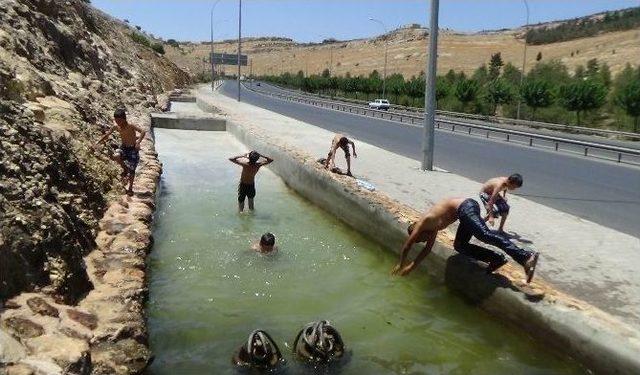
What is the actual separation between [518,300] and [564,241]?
2.70 m

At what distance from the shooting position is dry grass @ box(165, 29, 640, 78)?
79.9 metres

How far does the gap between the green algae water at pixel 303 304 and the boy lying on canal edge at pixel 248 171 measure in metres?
0.44

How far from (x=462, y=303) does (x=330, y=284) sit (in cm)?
208

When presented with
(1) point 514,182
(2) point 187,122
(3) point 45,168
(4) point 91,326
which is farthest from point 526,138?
(4) point 91,326

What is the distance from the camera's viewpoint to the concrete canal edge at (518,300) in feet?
18.5

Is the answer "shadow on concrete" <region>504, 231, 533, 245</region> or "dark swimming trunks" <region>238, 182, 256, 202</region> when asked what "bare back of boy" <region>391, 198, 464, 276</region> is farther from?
"dark swimming trunks" <region>238, 182, 256, 202</region>

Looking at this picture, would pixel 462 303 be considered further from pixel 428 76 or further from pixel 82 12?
pixel 82 12

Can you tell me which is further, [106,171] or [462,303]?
[106,171]

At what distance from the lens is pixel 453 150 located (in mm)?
23203

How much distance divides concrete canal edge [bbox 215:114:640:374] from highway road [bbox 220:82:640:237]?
156 inches

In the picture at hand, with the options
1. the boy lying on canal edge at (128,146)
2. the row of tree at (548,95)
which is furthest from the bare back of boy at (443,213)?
the row of tree at (548,95)

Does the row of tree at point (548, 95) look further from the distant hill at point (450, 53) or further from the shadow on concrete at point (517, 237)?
the shadow on concrete at point (517, 237)

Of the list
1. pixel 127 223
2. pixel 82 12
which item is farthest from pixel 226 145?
pixel 127 223

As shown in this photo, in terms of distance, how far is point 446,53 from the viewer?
4759 inches
